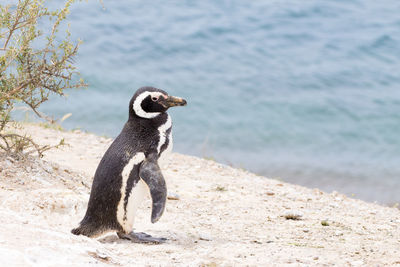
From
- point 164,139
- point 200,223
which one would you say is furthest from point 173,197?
point 164,139

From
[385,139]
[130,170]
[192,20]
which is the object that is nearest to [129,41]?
[192,20]

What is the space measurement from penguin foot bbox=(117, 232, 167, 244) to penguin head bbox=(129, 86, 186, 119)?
84cm

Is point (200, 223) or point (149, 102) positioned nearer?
point (149, 102)

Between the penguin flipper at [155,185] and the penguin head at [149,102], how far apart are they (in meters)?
0.36

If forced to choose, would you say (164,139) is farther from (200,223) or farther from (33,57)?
(33,57)

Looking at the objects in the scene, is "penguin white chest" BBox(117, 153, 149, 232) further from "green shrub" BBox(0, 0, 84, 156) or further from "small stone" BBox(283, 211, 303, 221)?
"small stone" BBox(283, 211, 303, 221)

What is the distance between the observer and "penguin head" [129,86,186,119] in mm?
4113

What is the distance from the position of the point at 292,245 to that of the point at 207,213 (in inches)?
48.3

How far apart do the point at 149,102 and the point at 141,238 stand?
0.96 m

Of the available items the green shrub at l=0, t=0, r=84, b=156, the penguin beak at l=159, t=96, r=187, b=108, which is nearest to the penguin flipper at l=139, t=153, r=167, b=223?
the penguin beak at l=159, t=96, r=187, b=108

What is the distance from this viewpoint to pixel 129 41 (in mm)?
15086

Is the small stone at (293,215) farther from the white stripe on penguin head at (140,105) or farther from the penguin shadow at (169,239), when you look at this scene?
the white stripe on penguin head at (140,105)

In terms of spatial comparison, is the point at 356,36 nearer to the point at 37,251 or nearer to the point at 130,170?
the point at 130,170

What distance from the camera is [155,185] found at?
3883 mm
